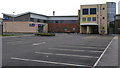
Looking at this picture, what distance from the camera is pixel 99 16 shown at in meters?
60.7

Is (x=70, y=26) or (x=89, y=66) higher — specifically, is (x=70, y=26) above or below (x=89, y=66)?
above

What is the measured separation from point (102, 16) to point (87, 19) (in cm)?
717

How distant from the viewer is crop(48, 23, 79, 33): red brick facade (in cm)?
7138

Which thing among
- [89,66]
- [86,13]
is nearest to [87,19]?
[86,13]

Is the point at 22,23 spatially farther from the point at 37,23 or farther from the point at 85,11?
the point at 85,11

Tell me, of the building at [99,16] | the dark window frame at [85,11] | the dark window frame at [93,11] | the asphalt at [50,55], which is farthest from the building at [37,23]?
the asphalt at [50,55]

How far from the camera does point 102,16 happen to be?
60.8 m

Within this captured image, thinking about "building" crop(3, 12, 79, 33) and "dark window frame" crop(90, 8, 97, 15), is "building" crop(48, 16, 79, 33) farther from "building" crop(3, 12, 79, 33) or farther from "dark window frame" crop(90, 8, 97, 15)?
"dark window frame" crop(90, 8, 97, 15)

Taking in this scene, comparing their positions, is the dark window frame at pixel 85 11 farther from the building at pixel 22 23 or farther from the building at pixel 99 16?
the building at pixel 22 23

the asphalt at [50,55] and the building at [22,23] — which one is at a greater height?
the building at [22,23]

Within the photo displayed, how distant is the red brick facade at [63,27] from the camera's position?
234ft

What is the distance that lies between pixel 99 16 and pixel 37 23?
30.3 meters

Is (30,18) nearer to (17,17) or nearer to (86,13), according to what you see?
(17,17)

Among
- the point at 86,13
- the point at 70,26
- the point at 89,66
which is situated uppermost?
the point at 86,13
